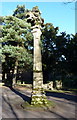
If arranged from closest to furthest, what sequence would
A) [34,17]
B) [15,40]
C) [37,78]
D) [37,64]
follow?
[37,78] → [37,64] → [34,17] → [15,40]

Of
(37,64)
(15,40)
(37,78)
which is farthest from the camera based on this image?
(15,40)

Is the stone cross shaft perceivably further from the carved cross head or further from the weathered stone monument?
the carved cross head

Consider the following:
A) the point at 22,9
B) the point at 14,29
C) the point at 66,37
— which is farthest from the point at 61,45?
the point at 22,9

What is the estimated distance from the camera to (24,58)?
23953 millimetres

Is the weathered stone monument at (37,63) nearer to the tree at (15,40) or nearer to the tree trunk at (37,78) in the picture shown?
the tree trunk at (37,78)

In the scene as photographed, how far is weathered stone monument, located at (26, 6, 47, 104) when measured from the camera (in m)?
9.80

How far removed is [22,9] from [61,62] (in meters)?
11.3

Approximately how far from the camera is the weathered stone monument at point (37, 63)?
980cm

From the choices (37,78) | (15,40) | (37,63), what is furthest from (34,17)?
(15,40)

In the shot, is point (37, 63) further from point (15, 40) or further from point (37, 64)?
point (15, 40)

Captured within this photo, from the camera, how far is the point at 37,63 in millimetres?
10438

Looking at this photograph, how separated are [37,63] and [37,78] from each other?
3.07 feet

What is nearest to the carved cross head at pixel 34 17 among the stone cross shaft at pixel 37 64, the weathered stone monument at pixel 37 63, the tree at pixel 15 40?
the weathered stone monument at pixel 37 63

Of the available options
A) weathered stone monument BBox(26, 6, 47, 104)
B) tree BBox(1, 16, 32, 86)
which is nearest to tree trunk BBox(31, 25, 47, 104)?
weathered stone monument BBox(26, 6, 47, 104)
